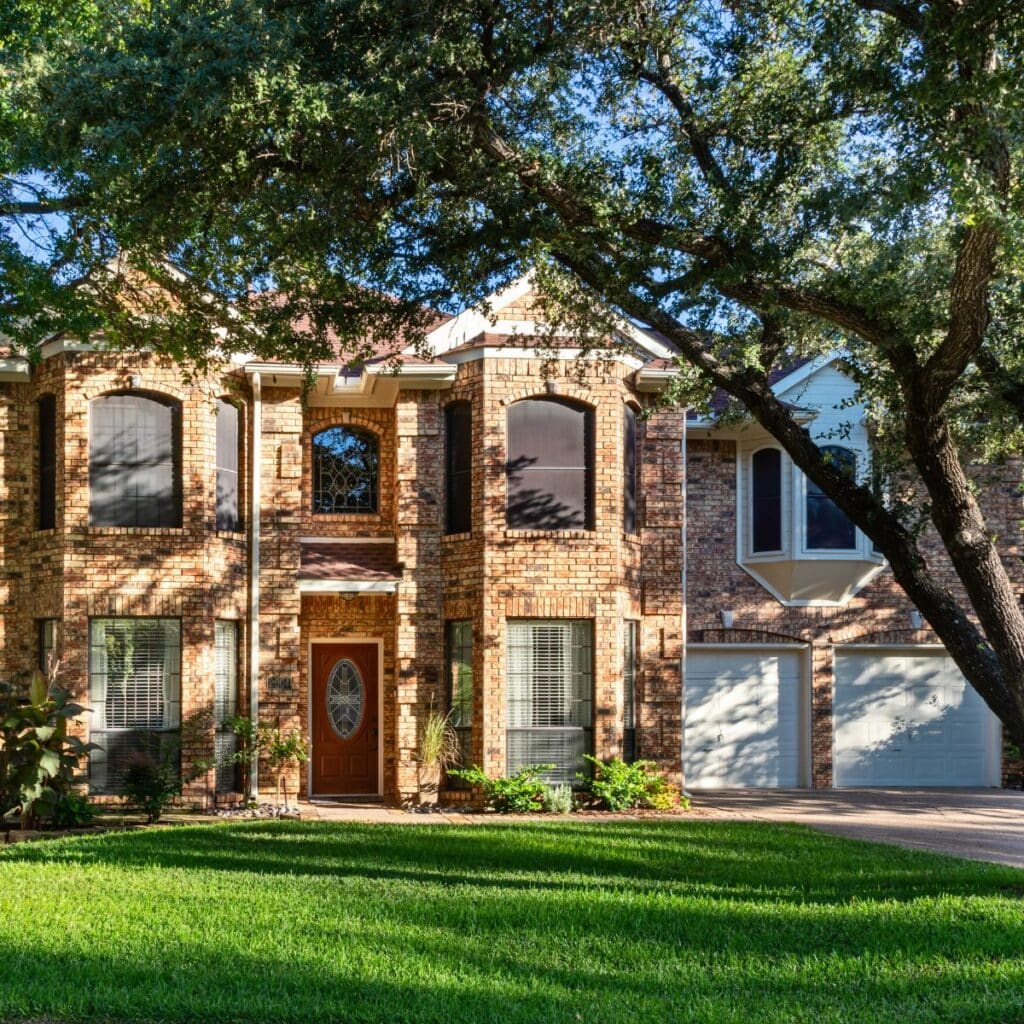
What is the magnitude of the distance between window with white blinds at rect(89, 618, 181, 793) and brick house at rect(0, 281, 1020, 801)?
0.03 metres

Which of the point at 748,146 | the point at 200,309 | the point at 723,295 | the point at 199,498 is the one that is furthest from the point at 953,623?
the point at 199,498

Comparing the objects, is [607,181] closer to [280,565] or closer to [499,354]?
[499,354]

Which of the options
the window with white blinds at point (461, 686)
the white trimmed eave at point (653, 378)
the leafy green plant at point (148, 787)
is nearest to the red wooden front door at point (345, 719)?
the window with white blinds at point (461, 686)

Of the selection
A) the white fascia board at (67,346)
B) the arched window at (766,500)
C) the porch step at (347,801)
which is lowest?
the porch step at (347,801)

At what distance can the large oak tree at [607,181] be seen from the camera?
357 inches

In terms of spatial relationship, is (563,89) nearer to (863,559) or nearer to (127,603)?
(127,603)

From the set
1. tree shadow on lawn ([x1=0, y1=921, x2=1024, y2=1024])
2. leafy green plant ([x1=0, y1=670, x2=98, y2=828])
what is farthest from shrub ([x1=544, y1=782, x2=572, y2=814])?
tree shadow on lawn ([x1=0, y1=921, x2=1024, y2=1024])

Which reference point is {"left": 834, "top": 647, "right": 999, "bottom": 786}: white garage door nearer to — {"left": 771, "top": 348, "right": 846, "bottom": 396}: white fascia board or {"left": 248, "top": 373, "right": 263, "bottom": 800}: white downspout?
{"left": 771, "top": 348, "right": 846, "bottom": 396}: white fascia board

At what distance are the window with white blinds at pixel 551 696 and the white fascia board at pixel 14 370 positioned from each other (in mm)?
7287

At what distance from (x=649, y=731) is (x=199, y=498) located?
691 cm

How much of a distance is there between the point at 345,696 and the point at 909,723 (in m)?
9.20

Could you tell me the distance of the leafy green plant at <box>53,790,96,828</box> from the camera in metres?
14.9

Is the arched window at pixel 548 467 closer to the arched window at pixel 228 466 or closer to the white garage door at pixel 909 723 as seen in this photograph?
the arched window at pixel 228 466

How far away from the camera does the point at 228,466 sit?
17797 millimetres
